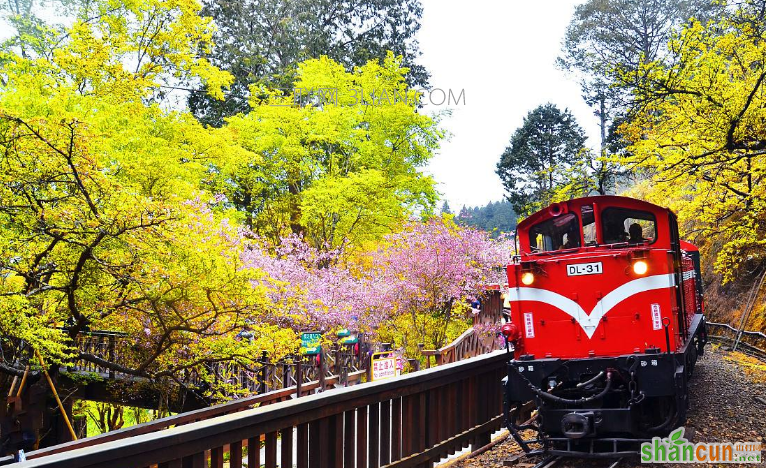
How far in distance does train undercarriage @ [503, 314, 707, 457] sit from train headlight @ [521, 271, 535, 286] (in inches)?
41.2

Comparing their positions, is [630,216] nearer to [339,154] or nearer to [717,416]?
[717,416]

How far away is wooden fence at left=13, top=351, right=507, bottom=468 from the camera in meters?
3.50

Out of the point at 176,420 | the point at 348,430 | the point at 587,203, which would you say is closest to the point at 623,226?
the point at 587,203

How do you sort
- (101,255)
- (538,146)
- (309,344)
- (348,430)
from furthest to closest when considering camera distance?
1. (538,146)
2. (309,344)
3. (101,255)
4. (348,430)

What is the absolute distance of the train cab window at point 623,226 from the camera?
8.08 meters

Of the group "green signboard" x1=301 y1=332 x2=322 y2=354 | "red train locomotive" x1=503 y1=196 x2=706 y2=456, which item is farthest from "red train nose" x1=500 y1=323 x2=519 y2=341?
"green signboard" x1=301 y1=332 x2=322 y2=354

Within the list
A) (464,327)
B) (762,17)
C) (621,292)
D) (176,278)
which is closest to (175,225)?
(176,278)

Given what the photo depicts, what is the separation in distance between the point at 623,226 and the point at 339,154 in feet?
64.3

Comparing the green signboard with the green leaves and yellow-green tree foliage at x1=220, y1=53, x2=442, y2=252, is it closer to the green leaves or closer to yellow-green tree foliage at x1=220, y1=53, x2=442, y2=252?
yellow-green tree foliage at x1=220, y1=53, x2=442, y2=252

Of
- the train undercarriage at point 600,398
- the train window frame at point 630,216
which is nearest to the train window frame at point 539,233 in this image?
the train window frame at point 630,216

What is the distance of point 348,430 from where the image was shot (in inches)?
211

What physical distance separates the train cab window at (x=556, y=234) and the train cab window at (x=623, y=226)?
0.39m

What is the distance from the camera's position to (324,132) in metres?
24.6

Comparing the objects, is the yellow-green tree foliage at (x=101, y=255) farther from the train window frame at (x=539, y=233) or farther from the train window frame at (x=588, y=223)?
the train window frame at (x=588, y=223)
